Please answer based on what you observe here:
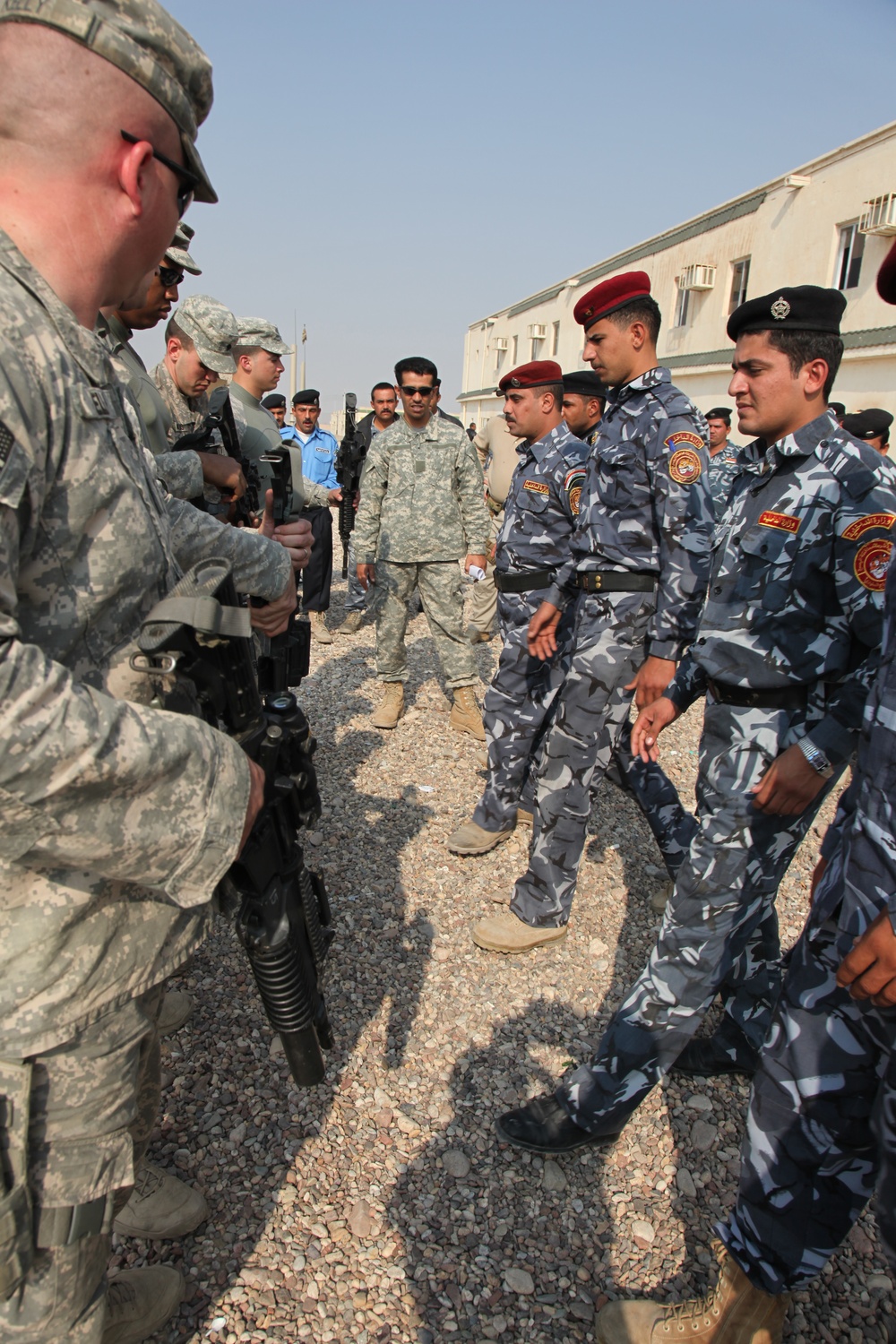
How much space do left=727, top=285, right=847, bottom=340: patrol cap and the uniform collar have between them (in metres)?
1.91

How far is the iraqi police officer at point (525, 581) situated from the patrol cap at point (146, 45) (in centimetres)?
282

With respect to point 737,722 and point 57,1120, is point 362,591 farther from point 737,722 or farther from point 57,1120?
point 57,1120

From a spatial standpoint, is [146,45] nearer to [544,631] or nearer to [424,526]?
[544,631]

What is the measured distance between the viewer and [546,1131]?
217 cm

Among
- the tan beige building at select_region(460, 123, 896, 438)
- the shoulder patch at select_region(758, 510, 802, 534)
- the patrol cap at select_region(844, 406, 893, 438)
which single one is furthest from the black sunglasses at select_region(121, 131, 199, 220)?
the tan beige building at select_region(460, 123, 896, 438)

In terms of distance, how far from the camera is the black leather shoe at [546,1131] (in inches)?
85.1

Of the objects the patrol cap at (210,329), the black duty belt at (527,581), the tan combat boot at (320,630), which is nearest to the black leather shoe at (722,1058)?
the black duty belt at (527,581)

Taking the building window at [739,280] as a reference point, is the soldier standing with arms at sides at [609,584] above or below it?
below

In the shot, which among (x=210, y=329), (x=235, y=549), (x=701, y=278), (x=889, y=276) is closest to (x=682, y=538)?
(x=889, y=276)

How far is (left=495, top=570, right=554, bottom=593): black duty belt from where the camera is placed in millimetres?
4031

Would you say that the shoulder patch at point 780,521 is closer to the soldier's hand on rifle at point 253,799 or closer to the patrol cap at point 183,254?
the soldier's hand on rifle at point 253,799

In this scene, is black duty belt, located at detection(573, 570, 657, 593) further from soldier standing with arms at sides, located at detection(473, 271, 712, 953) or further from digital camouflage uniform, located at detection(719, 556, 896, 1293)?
digital camouflage uniform, located at detection(719, 556, 896, 1293)

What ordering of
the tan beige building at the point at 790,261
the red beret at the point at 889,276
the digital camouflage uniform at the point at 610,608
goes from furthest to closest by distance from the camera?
1. the tan beige building at the point at 790,261
2. the digital camouflage uniform at the point at 610,608
3. the red beret at the point at 889,276

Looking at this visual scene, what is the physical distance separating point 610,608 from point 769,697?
987 millimetres
